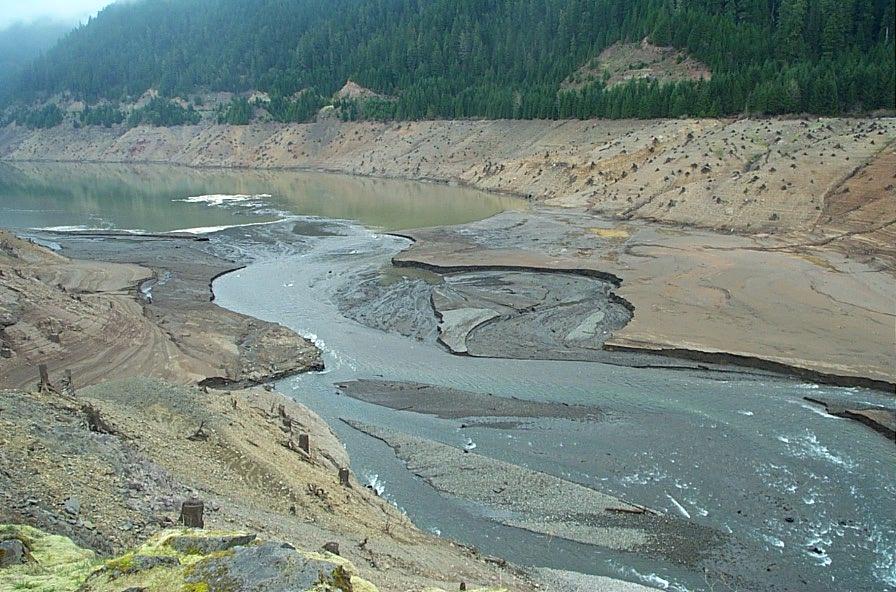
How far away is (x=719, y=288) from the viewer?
32406 mm

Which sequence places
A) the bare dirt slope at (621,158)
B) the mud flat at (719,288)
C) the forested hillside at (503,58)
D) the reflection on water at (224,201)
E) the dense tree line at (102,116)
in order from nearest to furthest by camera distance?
1. the mud flat at (719,288)
2. the bare dirt slope at (621,158)
3. the reflection on water at (224,201)
4. the forested hillside at (503,58)
5. the dense tree line at (102,116)

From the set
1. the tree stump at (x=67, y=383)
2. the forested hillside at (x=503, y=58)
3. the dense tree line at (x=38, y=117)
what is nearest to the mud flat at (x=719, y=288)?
the tree stump at (x=67, y=383)

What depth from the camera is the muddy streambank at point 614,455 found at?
567 inches

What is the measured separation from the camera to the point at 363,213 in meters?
63.8

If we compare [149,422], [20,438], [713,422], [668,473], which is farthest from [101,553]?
[713,422]

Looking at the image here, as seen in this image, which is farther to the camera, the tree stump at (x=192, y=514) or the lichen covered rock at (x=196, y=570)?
the tree stump at (x=192, y=514)

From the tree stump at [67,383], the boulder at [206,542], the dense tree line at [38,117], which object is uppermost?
the dense tree line at [38,117]

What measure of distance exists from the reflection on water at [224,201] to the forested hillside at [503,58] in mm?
20136

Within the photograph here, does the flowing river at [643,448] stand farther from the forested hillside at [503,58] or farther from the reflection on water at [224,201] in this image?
the forested hillside at [503,58]

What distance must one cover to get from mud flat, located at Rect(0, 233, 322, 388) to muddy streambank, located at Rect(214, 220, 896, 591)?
2.14 m

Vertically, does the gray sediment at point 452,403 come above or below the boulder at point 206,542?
below

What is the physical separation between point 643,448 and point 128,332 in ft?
62.4

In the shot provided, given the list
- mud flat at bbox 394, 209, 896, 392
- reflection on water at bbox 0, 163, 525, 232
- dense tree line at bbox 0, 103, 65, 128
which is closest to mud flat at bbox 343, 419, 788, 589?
mud flat at bbox 394, 209, 896, 392

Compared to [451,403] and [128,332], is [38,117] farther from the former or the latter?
[451,403]
